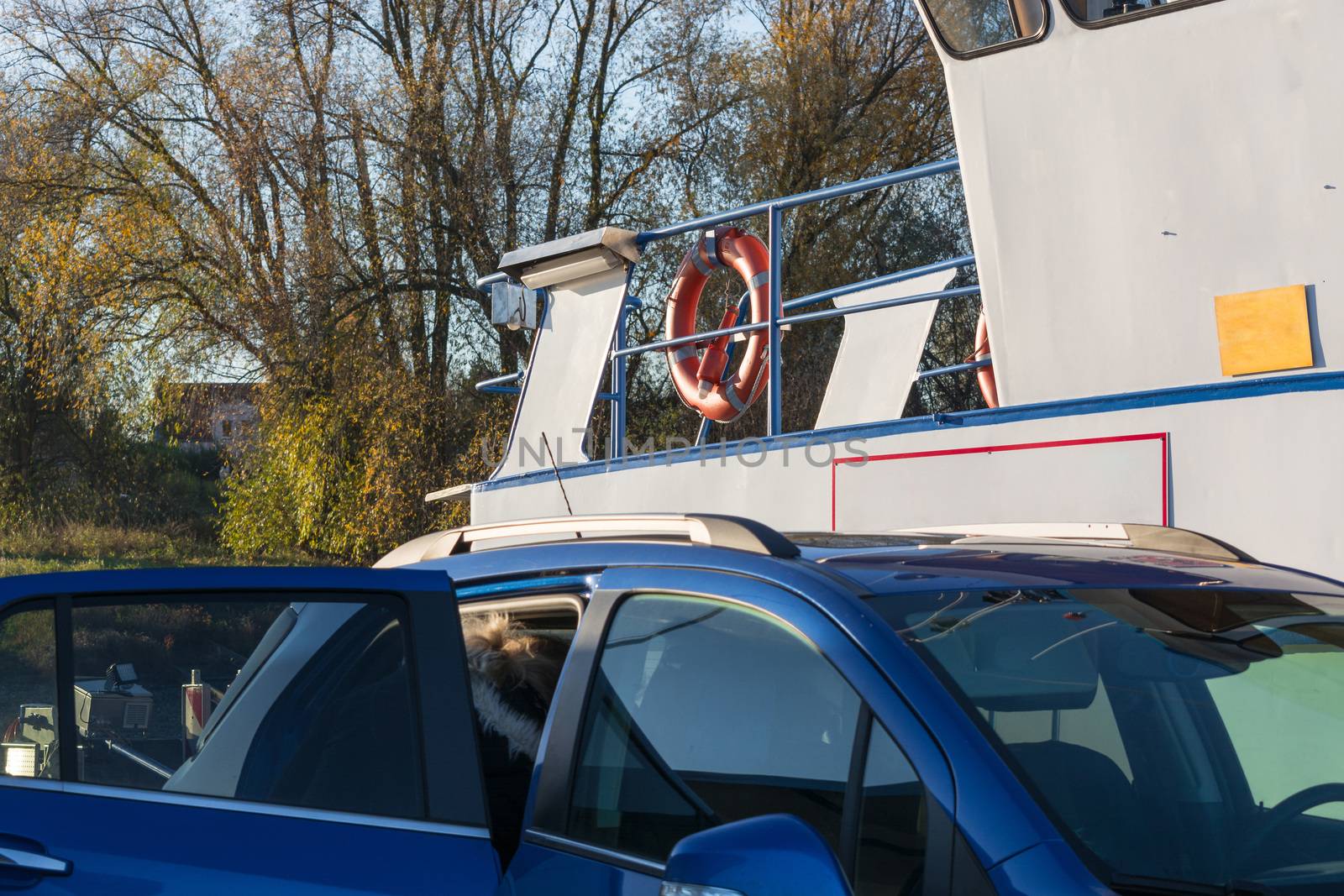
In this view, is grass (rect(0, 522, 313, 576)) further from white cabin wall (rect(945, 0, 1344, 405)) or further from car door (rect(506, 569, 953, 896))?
car door (rect(506, 569, 953, 896))

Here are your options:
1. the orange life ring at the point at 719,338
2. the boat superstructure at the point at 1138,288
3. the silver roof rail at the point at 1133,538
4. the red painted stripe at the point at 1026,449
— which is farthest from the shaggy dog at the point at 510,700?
the orange life ring at the point at 719,338

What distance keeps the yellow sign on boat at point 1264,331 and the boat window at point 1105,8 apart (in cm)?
124

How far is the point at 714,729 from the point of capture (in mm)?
2137

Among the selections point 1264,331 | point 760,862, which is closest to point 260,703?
point 760,862

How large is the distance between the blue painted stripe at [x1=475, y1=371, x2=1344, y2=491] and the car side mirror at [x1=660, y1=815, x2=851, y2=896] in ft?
11.9

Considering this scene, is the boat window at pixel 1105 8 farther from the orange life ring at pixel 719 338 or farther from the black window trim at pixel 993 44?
the orange life ring at pixel 719 338

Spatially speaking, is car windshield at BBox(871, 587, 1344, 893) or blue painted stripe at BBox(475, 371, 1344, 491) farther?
blue painted stripe at BBox(475, 371, 1344, 491)

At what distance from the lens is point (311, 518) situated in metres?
19.5

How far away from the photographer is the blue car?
181cm

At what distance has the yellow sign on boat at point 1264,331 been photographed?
15.4 ft

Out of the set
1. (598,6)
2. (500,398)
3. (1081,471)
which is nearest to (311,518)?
(500,398)

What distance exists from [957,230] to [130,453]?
13.8 metres

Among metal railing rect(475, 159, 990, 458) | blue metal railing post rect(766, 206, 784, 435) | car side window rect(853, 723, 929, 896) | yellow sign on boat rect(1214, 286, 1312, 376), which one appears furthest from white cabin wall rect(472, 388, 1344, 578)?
car side window rect(853, 723, 929, 896)

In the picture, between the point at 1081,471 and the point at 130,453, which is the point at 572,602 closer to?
the point at 1081,471
